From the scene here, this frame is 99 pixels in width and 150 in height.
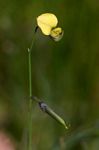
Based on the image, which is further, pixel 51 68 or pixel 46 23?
pixel 51 68

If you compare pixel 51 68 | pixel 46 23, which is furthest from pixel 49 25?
pixel 51 68

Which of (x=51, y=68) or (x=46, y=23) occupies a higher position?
(x=46, y=23)

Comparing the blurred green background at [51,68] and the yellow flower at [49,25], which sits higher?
the yellow flower at [49,25]

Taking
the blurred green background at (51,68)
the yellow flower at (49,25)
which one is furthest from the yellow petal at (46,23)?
the blurred green background at (51,68)

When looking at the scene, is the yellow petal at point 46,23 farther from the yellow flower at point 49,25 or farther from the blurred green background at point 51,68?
the blurred green background at point 51,68

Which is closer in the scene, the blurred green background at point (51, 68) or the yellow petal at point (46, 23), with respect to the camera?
the yellow petal at point (46, 23)

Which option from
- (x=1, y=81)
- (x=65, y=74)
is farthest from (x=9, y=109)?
(x=65, y=74)

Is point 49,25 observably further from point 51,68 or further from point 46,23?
point 51,68
